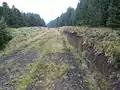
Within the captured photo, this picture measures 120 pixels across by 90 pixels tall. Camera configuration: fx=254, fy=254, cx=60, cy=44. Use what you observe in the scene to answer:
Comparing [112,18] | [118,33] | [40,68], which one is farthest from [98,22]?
[40,68]

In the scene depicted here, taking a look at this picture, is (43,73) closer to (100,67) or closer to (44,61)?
(44,61)

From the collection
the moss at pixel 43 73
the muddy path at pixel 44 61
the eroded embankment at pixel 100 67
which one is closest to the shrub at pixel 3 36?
the muddy path at pixel 44 61

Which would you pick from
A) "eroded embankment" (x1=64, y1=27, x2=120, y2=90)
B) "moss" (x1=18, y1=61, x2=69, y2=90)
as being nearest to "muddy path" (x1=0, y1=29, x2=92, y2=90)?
"moss" (x1=18, y1=61, x2=69, y2=90)

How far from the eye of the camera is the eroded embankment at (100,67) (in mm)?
19048

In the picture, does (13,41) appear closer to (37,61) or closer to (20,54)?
(20,54)

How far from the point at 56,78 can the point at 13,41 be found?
1980 cm

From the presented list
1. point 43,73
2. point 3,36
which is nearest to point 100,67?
point 43,73

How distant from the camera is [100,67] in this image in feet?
74.3

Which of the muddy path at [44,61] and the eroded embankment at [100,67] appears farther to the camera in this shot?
the eroded embankment at [100,67]

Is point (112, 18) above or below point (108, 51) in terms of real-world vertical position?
above

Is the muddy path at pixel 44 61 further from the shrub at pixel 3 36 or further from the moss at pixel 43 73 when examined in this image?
the shrub at pixel 3 36

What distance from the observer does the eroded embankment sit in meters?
19.0

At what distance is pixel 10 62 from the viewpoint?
2544 cm

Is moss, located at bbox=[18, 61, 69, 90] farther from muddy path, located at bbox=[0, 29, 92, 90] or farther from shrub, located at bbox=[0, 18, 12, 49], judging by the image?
shrub, located at bbox=[0, 18, 12, 49]
